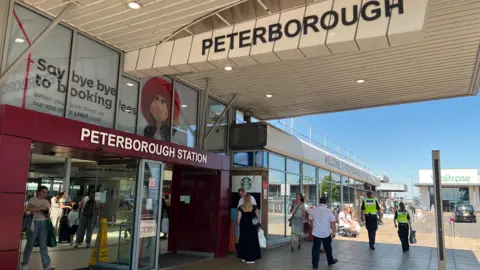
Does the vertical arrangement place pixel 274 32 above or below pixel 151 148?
above

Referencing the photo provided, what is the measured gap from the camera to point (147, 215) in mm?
7582

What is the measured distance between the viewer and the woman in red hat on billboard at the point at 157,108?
8398mm

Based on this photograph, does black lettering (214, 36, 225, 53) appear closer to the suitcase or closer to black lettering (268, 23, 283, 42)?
black lettering (268, 23, 283, 42)

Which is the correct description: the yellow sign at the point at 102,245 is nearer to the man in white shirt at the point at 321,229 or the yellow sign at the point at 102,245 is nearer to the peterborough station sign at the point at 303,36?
the peterborough station sign at the point at 303,36

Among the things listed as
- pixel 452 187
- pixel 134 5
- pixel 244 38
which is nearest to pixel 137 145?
pixel 134 5

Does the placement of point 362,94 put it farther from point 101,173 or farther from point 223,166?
point 101,173

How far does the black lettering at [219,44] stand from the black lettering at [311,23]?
4.56ft

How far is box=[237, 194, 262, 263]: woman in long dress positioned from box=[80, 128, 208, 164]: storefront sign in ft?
4.72

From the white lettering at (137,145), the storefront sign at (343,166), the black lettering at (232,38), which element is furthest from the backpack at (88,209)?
the storefront sign at (343,166)

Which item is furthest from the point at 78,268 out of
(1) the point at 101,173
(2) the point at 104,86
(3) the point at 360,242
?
(3) the point at 360,242

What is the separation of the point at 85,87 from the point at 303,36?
158 inches

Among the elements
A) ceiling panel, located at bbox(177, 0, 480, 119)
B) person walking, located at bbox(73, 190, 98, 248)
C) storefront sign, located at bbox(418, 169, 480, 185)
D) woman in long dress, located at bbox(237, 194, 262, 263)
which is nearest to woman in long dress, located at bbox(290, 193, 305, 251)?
woman in long dress, located at bbox(237, 194, 262, 263)

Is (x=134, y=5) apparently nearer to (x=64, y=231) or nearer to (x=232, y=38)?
(x=232, y=38)

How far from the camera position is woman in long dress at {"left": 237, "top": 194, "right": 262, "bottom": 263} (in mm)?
8781
